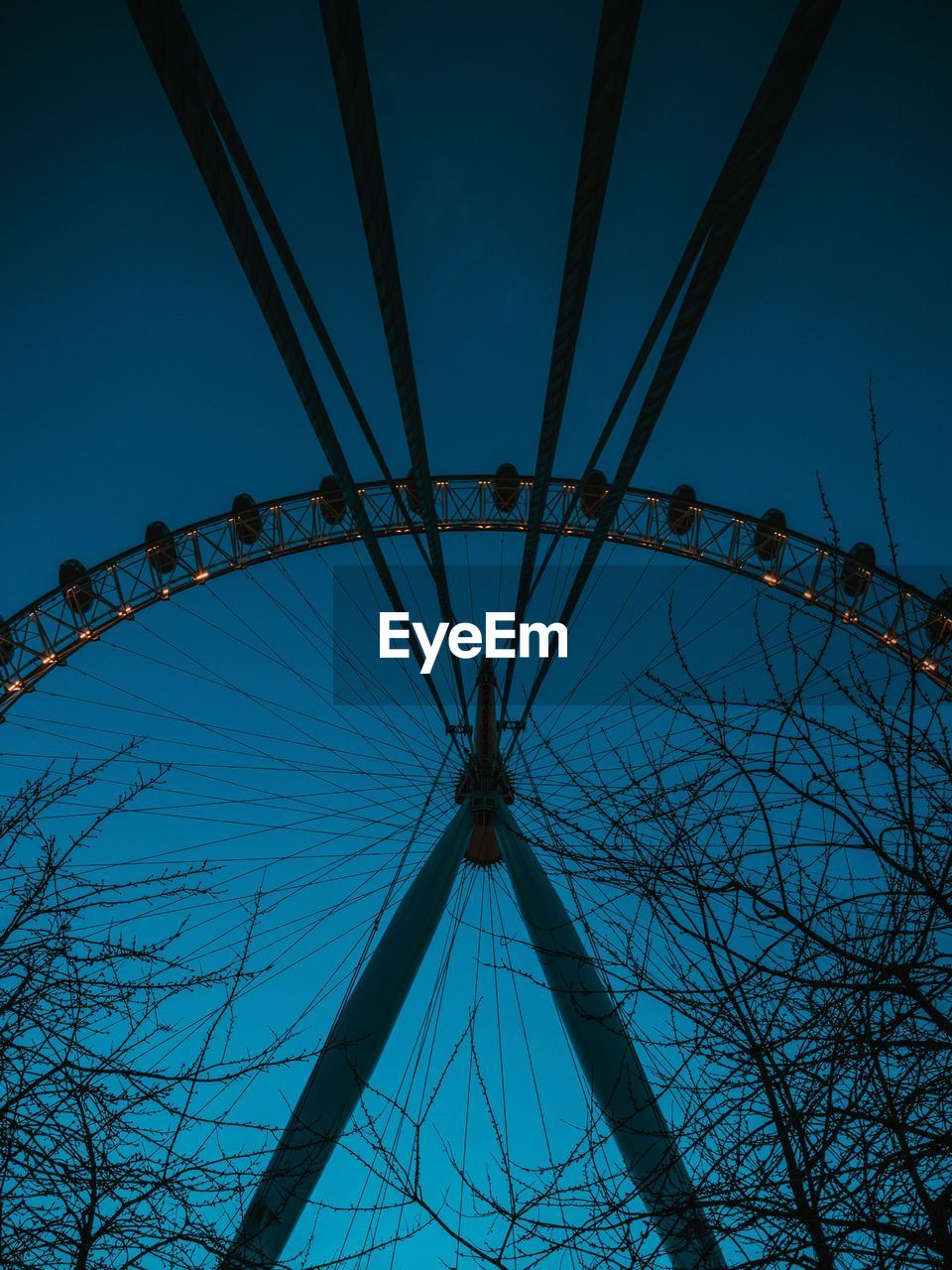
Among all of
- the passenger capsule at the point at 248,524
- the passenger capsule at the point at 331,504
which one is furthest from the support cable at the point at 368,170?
the passenger capsule at the point at 248,524

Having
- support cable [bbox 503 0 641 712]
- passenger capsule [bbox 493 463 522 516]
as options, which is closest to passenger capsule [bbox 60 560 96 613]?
passenger capsule [bbox 493 463 522 516]

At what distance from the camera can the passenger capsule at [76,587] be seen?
1875 cm

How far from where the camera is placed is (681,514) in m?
19.8

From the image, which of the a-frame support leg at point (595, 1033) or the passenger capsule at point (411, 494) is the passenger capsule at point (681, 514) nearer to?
the passenger capsule at point (411, 494)

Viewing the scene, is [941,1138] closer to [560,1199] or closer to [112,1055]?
[560,1199]

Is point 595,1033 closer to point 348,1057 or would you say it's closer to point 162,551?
point 348,1057

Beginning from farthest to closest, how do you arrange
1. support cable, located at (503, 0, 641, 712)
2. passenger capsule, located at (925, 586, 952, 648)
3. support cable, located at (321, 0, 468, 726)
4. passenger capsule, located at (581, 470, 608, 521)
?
passenger capsule, located at (581, 470, 608, 521) < passenger capsule, located at (925, 586, 952, 648) < support cable, located at (321, 0, 468, 726) < support cable, located at (503, 0, 641, 712)

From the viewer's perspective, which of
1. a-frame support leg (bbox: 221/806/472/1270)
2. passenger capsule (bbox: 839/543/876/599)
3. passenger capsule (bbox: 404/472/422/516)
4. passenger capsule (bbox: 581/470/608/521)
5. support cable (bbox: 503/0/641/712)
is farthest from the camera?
passenger capsule (bbox: 581/470/608/521)

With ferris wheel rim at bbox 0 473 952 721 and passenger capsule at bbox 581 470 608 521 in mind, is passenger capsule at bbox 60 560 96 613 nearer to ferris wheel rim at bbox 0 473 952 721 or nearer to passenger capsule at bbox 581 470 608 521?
ferris wheel rim at bbox 0 473 952 721

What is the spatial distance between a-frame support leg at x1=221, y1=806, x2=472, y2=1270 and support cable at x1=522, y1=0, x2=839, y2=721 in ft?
19.2

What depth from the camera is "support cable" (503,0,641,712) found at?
282 cm

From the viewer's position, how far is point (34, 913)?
5898 mm

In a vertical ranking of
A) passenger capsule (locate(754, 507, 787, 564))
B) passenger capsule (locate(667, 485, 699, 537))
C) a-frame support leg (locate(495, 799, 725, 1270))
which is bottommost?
a-frame support leg (locate(495, 799, 725, 1270))

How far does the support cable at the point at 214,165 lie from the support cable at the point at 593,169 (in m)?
1.44
